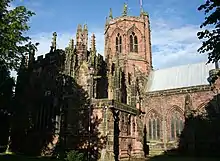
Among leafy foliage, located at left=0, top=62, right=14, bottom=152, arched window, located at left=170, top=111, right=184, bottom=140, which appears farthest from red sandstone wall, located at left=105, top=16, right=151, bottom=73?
leafy foliage, located at left=0, top=62, right=14, bottom=152

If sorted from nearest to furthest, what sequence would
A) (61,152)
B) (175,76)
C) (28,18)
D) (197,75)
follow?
(28,18) → (61,152) → (197,75) → (175,76)

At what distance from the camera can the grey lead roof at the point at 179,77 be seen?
3609 centimetres

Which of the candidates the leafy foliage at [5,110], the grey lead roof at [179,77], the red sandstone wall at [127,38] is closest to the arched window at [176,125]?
the grey lead roof at [179,77]

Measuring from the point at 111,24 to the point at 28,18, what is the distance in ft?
95.1

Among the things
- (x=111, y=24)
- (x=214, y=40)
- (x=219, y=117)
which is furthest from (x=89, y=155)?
(x=111, y=24)

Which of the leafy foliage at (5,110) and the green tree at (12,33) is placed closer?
the green tree at (12,33)

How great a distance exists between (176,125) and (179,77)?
8147 millimetres

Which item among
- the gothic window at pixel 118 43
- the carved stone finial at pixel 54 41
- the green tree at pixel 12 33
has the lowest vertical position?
the green tree at pixel 12 33

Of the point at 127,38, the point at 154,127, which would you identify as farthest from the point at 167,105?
the point at 127,38

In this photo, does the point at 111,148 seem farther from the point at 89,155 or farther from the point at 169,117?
the point at 169,117

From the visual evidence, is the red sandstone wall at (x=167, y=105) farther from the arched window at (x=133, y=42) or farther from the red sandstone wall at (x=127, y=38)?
the arched window at (x=133, y=42)

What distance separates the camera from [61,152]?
27.3 metres

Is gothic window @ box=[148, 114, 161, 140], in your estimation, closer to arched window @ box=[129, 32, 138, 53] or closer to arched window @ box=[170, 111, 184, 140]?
arched window @ box=[170, 111, 184, 140]

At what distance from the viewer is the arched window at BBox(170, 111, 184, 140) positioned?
111 ft
